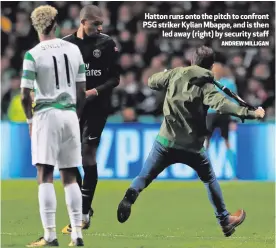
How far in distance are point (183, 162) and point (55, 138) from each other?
6.02 feet

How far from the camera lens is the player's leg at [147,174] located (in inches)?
380

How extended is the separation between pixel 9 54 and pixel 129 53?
2.59 m

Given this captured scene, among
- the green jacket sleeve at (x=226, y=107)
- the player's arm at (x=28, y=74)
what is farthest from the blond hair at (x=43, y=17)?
the green jacket sleeve at (x=226, y=107)

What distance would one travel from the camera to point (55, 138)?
8344 mm

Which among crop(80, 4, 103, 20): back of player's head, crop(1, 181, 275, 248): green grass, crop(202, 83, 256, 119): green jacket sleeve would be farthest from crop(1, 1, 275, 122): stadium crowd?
crop(202, 83, 256, 119): green jacket sleeve

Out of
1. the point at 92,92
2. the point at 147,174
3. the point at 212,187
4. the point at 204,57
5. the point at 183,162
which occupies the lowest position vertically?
the point at 212,187

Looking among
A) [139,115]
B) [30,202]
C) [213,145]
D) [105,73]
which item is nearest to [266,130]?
[213,145]

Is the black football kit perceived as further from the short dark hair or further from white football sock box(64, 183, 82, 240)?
white football sock box(64, 183, 82, 240)

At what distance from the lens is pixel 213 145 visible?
17016 mm

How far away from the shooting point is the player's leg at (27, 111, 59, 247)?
327 inches

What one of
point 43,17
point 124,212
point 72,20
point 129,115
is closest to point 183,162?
point 124,212

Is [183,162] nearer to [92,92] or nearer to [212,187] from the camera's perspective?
[212,187]

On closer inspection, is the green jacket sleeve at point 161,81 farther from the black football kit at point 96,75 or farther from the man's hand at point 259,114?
the man's hand at point 259,114

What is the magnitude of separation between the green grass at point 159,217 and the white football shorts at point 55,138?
35.7 inches
